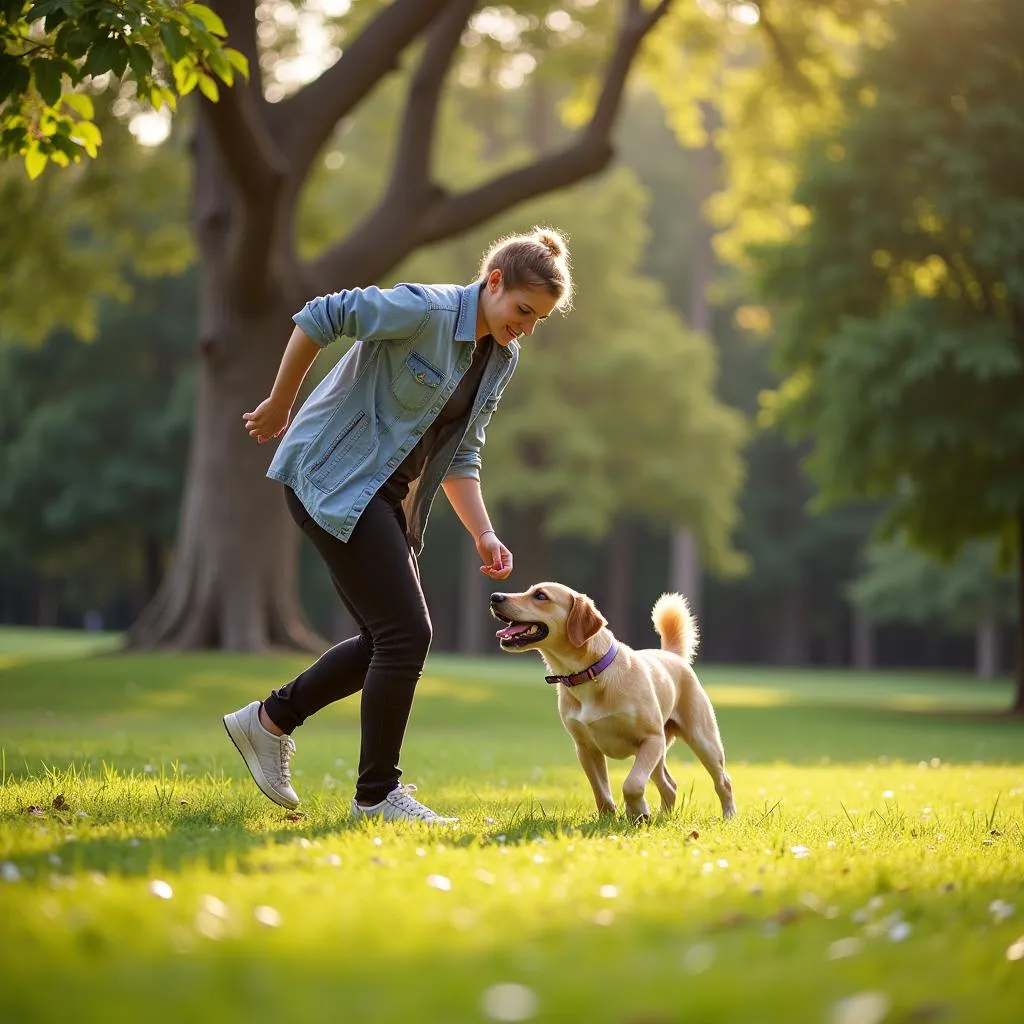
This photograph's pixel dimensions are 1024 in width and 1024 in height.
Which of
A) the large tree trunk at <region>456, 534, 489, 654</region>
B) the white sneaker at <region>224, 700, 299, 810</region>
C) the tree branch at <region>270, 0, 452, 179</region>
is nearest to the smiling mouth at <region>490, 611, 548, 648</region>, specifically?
the white sneaker at <region>224, 700, 299, 810</region>

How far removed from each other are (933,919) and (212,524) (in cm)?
1536

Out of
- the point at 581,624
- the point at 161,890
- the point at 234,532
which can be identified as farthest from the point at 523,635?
the point at 234,532

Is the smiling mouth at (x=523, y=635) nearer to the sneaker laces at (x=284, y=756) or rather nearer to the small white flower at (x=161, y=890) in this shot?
the sneaker laces at (x=284, y=756)

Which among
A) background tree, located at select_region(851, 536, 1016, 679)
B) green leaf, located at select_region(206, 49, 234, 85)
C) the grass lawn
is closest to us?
the grass lawn

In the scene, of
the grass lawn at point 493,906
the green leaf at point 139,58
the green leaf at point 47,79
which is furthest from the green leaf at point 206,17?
the grass lawn at point 493,906

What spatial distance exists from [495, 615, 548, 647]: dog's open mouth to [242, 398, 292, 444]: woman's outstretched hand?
1414mm

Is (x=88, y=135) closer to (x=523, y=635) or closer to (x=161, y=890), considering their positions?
(x=523, y=635)

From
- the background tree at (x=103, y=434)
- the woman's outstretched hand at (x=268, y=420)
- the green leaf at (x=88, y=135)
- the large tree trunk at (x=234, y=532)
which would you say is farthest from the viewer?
the background tree at (x=103, y=434)

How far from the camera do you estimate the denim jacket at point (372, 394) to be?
16.7ft

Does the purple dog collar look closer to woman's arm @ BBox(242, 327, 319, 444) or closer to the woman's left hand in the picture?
the woman's left hand

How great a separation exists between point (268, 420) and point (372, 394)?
0.42 m

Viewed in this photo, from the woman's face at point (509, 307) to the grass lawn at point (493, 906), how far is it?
6.44ft

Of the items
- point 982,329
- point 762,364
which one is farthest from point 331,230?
point 762,364

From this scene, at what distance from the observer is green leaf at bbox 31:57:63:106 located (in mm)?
5676
